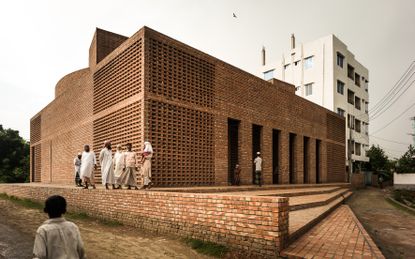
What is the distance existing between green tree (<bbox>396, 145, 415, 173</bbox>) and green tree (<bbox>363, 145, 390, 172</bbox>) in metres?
4.44

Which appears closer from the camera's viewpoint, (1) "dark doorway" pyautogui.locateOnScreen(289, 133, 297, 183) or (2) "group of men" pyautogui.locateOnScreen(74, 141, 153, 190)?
(2) "group of men" pyautogui.locateOnScreen(74, 141, 153, 190)

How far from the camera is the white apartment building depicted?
108 ft

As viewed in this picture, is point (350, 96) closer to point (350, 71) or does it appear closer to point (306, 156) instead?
point (350, 71)

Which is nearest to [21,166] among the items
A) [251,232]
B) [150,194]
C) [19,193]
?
[19,193]

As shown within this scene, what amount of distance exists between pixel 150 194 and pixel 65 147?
1351 centimetres


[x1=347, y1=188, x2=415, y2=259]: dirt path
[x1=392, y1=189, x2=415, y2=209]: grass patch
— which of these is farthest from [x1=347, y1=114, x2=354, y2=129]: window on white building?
[x1=347, y1=188, x2=415, y2=259]: dirt path

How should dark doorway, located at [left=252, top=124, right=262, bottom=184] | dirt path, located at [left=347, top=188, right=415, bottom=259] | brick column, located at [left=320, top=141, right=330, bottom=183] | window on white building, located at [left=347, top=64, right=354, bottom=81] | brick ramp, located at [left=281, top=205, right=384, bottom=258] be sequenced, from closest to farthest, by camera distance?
brick ramp, located at [left=281, top=205, right=384, bottom=258], dirt path, located at [left=347, top=188, right=415, bottom=259], dark doorway, located at [left=252, top=124, right=262, bottom=184], brick column, located at [left=320, top=141, right=330, bottom=183], window on white building, located at [left=347, top=64, right=354, bottom=81]

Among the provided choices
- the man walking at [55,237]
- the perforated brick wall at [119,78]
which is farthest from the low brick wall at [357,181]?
the man walking at [55,237]

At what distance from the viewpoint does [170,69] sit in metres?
11.6

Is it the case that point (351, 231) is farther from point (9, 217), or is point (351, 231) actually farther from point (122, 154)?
point (9, 217)

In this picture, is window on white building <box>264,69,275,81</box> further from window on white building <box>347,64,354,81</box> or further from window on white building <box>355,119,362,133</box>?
window on white building <box>355,119,362,133</box>

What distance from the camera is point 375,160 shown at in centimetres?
4019

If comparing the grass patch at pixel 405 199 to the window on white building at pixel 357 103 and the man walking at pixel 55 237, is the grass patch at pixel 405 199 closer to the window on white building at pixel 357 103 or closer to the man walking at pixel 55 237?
the window on white building at pixel 357 103

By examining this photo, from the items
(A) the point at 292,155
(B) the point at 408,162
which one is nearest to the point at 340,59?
(B) the point at 408,162
